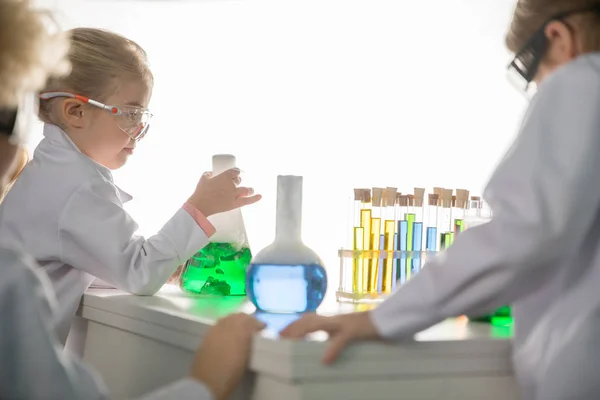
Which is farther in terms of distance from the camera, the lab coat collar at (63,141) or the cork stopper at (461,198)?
the lab coat collar at (63,141)

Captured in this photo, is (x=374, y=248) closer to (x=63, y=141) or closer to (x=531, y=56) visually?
(x=531, y=56)

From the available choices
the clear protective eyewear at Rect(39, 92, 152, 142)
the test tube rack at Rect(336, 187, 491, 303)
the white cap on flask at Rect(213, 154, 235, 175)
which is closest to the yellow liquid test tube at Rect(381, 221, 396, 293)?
the test tube rack at Rect(336, 187, 491, 303)

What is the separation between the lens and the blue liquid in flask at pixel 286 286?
3.69 feet

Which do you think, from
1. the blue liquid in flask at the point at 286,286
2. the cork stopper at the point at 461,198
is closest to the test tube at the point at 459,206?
the cork stopper at the point at 461,198

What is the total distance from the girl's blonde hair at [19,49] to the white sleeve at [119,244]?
1.62 ft

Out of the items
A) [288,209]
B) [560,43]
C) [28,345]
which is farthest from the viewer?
[288,209]

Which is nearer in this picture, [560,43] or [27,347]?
[27,347]

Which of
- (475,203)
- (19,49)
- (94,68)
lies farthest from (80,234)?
(475,203)

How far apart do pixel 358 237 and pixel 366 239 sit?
0.01m

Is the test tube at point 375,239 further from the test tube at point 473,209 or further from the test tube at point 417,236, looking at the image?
the test tube at point 473,209

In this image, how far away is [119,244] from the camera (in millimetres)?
1362

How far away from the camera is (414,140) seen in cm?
257

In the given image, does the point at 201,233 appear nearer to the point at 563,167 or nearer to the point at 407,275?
the point at 407,275

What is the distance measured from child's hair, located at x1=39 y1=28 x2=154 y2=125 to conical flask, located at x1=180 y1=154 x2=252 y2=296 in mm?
345
